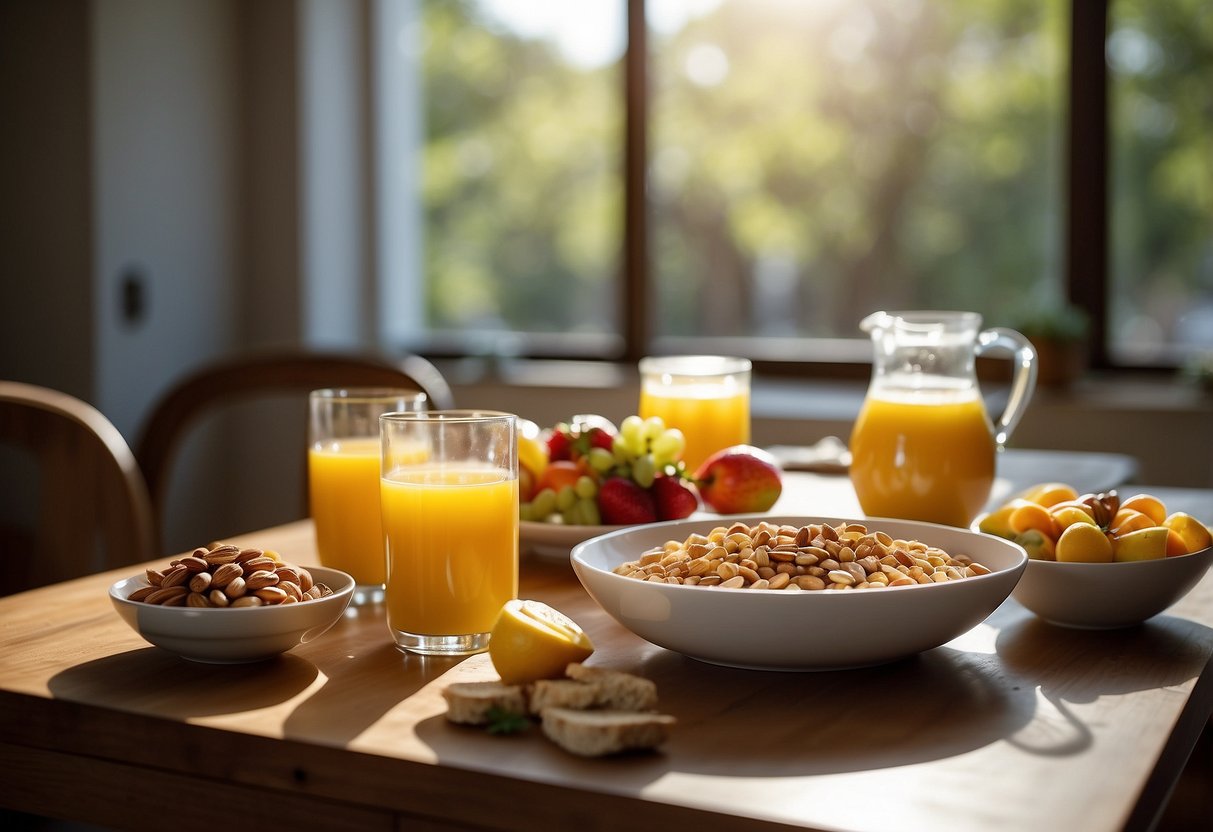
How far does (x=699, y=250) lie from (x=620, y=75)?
1.83 ft

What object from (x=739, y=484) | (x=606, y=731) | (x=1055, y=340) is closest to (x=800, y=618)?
(x=606, y=731)

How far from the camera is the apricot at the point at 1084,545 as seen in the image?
97 centimetres

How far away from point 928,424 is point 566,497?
364 millimetres

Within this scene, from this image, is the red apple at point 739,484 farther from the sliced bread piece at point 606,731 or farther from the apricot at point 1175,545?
the sliced bread piece at point 606,731

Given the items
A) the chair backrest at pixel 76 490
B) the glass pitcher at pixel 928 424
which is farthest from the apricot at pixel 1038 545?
the chair backrest at pixel 76 490

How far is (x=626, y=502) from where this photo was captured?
48.4 inches

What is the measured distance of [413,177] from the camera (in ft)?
12.9

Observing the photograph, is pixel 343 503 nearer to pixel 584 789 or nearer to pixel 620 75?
pixel 584 789

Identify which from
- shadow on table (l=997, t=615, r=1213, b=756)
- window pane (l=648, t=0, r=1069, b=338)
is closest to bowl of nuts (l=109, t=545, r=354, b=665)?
shadow on table (l=997, t=615, r=1213, b=756)

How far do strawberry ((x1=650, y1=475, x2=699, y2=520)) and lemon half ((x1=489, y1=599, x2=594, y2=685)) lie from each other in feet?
1.37

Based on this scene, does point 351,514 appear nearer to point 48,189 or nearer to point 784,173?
point 48,189

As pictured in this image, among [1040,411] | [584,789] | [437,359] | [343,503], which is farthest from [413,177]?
[584,789]

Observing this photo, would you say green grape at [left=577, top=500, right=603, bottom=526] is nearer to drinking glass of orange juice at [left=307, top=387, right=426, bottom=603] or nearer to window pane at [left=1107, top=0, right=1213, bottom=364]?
drinking glass of orange juice at [left=307, top=387, right=426, bottom=603]

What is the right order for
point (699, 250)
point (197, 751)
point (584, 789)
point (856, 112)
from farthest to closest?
1. point (699, 250)
2. point (856, 112)
3. point (197, 751)
4. point (584, 789)
